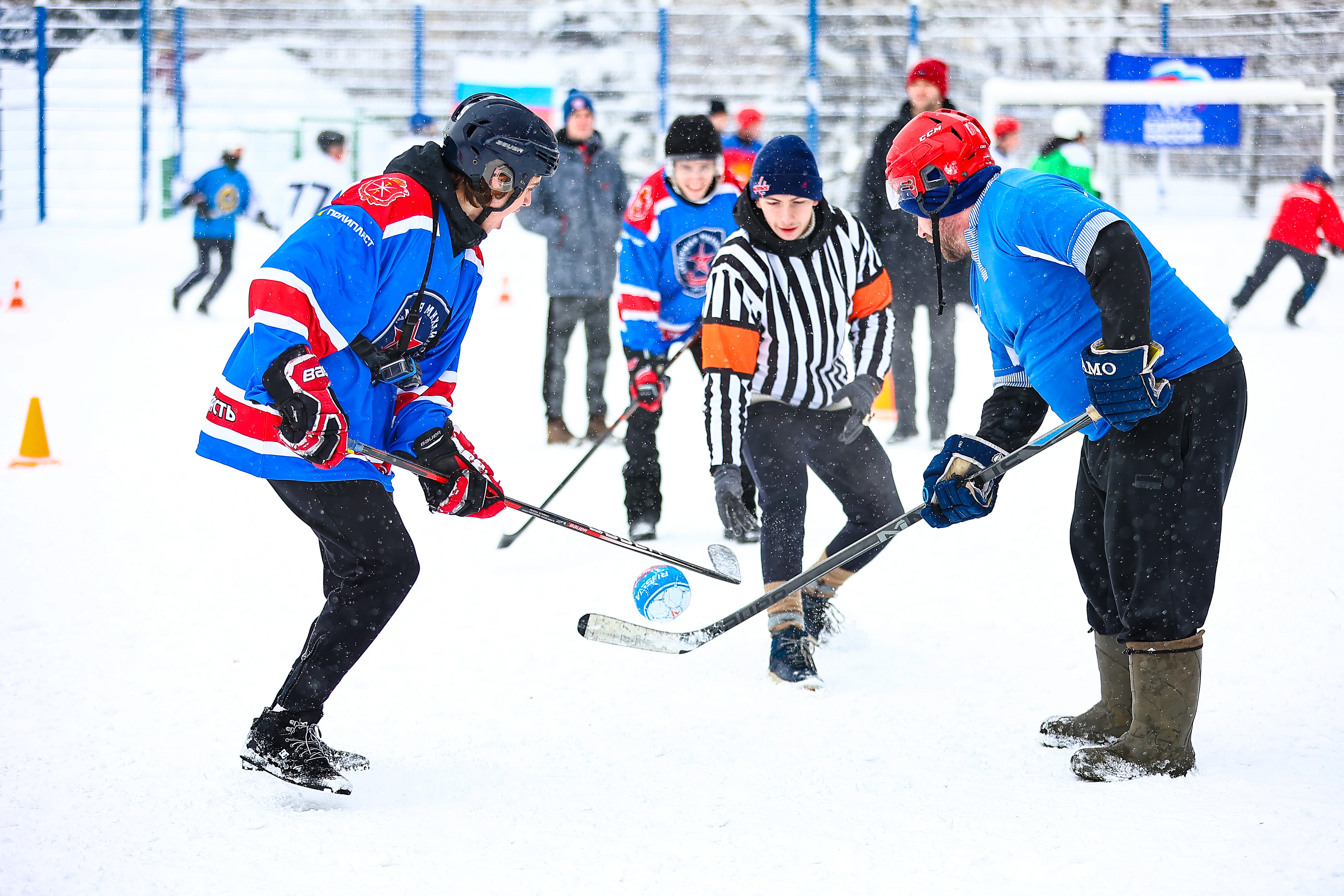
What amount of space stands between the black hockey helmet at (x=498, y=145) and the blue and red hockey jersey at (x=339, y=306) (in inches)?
4.9

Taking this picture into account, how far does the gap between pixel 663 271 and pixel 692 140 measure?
1.88 ft

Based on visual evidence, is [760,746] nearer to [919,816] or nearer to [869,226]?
[919,816]

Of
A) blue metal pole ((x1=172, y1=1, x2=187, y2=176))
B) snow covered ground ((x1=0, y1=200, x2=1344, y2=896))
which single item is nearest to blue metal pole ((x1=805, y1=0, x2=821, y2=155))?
blue metal pole ((x1=172, y1=1, x2=187, y2=176))

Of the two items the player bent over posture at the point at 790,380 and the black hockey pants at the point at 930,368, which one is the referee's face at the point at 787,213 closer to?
the player bent over posture at the point at 790,380

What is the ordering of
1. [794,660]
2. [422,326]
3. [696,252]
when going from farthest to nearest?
[696,252] → [794,660] → [422,326]

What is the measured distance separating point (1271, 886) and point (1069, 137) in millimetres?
7920

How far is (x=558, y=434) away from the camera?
682 cm

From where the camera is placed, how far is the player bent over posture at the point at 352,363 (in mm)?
2469

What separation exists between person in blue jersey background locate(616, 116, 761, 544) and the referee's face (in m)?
1.36

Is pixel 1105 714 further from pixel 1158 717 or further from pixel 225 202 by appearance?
pixel 225 202

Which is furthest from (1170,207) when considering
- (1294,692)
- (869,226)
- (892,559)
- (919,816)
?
(919,816)

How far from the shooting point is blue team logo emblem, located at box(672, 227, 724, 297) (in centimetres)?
498

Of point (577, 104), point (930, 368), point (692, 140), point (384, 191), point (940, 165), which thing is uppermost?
point (577, 104)

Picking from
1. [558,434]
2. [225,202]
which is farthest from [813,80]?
[558,434]
